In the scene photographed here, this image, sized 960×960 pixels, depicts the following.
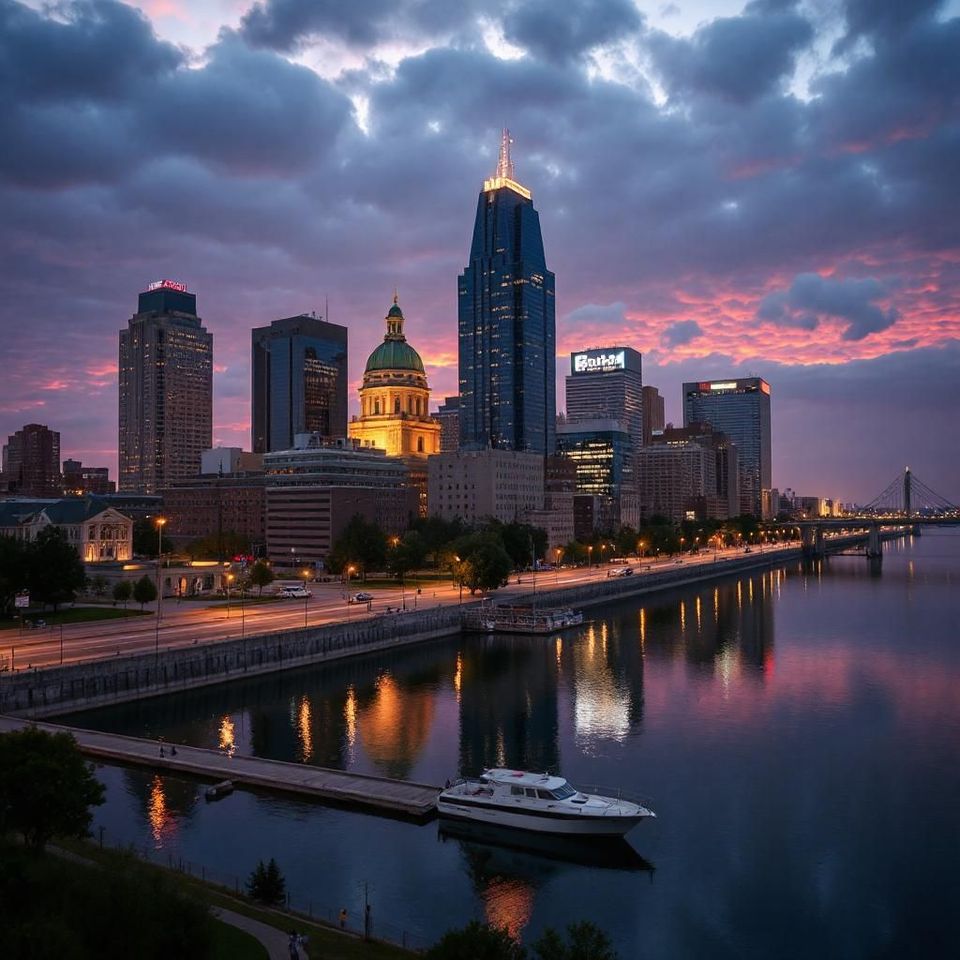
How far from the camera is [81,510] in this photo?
15038 cm

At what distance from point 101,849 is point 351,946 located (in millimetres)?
13302

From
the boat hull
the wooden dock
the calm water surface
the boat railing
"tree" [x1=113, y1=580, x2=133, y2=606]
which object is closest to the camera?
the calm water surface

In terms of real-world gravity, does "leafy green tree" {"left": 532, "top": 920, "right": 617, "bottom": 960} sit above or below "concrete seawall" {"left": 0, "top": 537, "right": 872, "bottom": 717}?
above

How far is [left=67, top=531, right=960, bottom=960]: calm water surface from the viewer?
40125 millimetres

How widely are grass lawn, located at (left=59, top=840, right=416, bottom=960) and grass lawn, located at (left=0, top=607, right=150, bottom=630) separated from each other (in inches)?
2658

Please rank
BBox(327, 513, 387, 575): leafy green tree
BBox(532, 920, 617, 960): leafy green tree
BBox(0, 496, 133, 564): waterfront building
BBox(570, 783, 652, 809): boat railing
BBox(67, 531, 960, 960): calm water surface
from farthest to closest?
BBox(327, 513, 387, 575): leafy green tree < BBox(0, 496, 133, 564): waterfront building < BBox(570, 783, 652, 809): boat railing < BBox(67, 531, 960, 960): calm water surface < BBox(532, 920, 617, 960): leafy green tree

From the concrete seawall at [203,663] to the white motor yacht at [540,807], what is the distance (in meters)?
34.1

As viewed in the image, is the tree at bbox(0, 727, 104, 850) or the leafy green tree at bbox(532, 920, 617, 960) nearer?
the leafy green tree at bbox(532, 920, 617, 960)

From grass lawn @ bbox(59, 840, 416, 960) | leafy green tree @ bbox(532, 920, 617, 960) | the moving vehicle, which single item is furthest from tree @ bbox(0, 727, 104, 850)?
the moving vehicle

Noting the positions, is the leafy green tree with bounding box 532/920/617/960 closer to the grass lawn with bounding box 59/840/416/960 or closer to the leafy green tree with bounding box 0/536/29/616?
the grass lawn with bounding box 59/840/416/960

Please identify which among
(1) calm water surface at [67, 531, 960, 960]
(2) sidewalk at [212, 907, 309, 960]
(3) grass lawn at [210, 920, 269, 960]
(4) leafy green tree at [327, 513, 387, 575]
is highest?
(4) leafy green tree at [327, 513, 387, 575]

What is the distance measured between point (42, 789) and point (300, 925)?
10796 mm

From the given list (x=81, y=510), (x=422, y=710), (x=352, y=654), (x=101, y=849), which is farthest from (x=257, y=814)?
(x=81, y=510)

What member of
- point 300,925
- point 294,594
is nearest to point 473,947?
point 300,925
